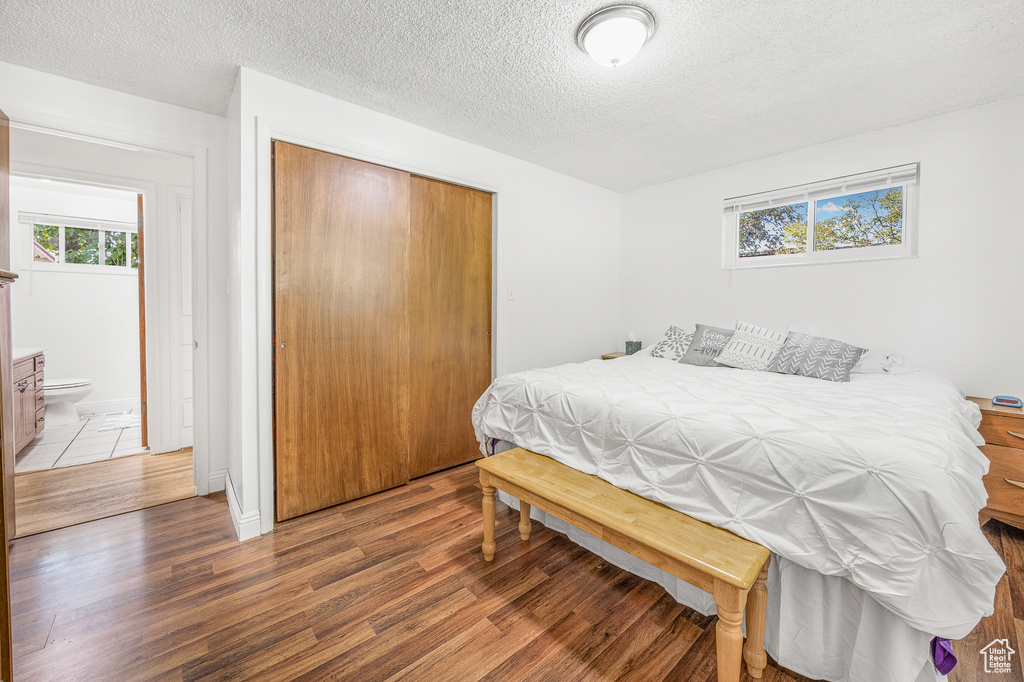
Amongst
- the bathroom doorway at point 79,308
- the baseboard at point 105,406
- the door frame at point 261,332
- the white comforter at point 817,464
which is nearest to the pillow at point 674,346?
the white comforter at point 817,464

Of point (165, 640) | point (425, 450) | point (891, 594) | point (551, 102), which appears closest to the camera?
point (891, 594)

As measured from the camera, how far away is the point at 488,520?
196 cm

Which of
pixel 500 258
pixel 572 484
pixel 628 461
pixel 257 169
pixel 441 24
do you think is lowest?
pixel 572 484

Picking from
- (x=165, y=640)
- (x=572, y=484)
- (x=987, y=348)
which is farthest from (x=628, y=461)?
(x=987, y=348)

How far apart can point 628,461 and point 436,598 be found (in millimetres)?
994

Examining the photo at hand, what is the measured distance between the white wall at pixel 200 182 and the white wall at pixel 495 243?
39cm

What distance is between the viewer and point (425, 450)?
9.87ft

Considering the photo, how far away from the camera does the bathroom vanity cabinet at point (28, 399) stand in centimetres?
317

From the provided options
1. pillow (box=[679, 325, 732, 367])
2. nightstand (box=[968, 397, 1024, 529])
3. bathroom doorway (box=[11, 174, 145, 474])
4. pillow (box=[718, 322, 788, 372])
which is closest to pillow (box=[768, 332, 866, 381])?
pillow (box=[718, 322, 788, 372])

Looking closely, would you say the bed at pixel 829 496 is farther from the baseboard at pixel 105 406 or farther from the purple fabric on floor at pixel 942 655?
the baseboard at pixel 105 406

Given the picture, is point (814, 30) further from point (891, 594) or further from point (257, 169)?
point (257, 169)

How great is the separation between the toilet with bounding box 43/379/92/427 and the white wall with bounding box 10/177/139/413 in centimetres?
35

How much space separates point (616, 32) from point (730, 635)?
7.42ft

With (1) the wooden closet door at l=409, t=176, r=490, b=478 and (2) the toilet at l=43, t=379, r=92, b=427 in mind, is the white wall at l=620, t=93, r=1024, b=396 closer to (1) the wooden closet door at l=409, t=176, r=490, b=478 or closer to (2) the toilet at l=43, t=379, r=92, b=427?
(1) the wooden closet door at l=409, t=176, r=490, b=478
